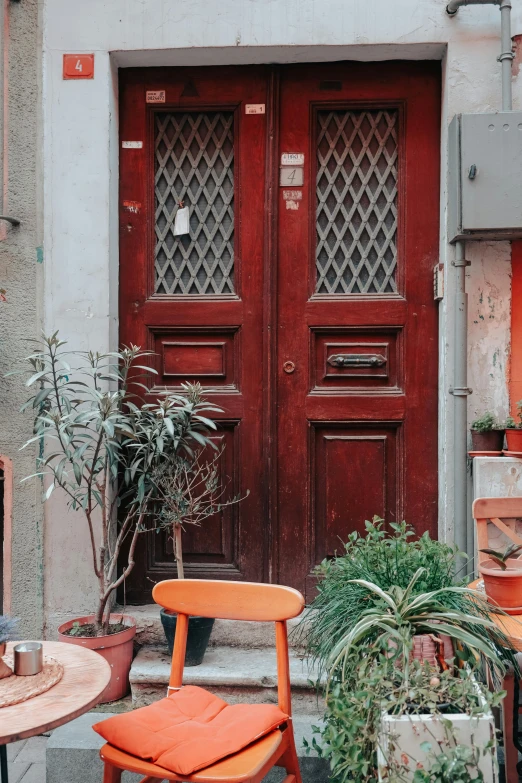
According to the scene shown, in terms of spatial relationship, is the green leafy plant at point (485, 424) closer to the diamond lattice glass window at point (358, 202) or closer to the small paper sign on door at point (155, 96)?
the diamond lattice glass window at point (358, 202)

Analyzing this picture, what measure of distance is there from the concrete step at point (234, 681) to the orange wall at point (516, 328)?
1.61m

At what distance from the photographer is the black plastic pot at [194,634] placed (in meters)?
3.36

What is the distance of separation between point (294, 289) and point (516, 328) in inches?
43.3

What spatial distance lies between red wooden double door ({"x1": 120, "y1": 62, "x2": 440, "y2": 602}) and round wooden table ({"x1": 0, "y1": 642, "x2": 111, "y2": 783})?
1728 millimetres

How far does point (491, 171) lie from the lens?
3.41 m

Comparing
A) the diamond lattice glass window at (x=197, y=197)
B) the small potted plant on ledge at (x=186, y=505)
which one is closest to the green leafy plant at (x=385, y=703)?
the small potted plant on ledge at (x=186, y=505)

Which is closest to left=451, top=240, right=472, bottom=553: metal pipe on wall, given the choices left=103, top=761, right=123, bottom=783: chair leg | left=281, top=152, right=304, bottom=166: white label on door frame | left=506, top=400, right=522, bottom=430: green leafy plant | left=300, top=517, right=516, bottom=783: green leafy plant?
left=506, top=400, right=522, bottom=430: green leafy plant

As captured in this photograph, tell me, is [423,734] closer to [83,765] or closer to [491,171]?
[83,765]

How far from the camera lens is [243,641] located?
3.70 metres

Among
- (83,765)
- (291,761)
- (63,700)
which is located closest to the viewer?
(63,700)

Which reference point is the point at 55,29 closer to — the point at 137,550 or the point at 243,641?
the point at 137,550

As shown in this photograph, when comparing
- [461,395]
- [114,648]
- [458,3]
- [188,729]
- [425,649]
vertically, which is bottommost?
[114,648]

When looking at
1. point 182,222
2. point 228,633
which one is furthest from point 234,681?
point 182,222

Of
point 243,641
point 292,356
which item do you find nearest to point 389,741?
point 243,641
